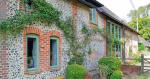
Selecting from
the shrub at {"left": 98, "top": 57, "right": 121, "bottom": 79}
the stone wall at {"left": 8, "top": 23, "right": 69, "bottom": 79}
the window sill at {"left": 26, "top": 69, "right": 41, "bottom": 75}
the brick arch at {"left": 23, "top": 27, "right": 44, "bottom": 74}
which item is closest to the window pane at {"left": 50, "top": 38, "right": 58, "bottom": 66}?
the stone wall at {"left": 8, "top": 23, "right": 69, "bottom": 79}

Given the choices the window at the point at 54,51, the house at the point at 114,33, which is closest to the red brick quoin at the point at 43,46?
the window at the point at 54,51

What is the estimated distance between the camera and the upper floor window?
10922 mm

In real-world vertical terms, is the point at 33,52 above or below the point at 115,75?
above

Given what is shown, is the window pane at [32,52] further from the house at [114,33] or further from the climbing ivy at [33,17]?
the house at [114,33]

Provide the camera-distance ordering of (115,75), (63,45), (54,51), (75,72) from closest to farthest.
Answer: (75,72), (54,51), (63,45), (115,75)

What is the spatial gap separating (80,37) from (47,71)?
14.3 ft

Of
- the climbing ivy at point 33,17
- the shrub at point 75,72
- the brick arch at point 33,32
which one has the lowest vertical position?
the shrub at point 75,72

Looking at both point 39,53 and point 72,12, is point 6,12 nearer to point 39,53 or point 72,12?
point 39,53

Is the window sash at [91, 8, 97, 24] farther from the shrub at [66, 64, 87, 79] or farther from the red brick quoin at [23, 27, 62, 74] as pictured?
the red brick quoin at [23, 27, 62, 74]

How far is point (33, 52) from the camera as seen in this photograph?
36.6ft

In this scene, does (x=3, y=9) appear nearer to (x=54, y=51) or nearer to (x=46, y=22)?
(x=46, y=22)

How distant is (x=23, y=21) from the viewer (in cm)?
1010

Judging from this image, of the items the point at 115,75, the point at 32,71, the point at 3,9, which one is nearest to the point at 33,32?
the point at 32,71

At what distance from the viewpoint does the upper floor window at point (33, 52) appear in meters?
10.9
